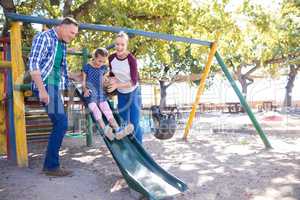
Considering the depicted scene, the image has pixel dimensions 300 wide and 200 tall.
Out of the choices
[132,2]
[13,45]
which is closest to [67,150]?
[13,45]

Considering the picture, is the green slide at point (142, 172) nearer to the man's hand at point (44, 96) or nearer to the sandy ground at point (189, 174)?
the sandy ground at point (189, 174)

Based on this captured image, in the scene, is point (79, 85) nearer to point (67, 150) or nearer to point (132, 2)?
point (67, 150)

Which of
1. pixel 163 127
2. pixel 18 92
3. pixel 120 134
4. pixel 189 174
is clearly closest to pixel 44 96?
pixel 18 92

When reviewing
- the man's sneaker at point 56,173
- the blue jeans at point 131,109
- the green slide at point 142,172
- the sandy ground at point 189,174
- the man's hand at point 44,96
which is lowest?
the sandy ground at point 189,174

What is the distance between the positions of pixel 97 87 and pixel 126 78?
0.37 m

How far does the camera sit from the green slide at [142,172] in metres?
2.91

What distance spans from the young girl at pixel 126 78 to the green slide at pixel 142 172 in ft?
1.13

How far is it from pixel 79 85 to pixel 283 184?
9.06 feet

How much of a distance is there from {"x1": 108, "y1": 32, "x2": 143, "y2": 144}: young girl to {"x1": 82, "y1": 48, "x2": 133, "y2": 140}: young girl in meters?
0.13

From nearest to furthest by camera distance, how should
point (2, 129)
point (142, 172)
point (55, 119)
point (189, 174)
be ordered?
point (142, 172) < point (55, 119) < point (189, 174) < point (2, 129)

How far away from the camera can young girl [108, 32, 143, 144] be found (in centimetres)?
404

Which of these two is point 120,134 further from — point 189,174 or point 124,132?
point 189,174

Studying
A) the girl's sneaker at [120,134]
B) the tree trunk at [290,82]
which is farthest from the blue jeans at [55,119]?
the tree trunk at [290,82]

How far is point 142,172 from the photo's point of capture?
10.8ft
